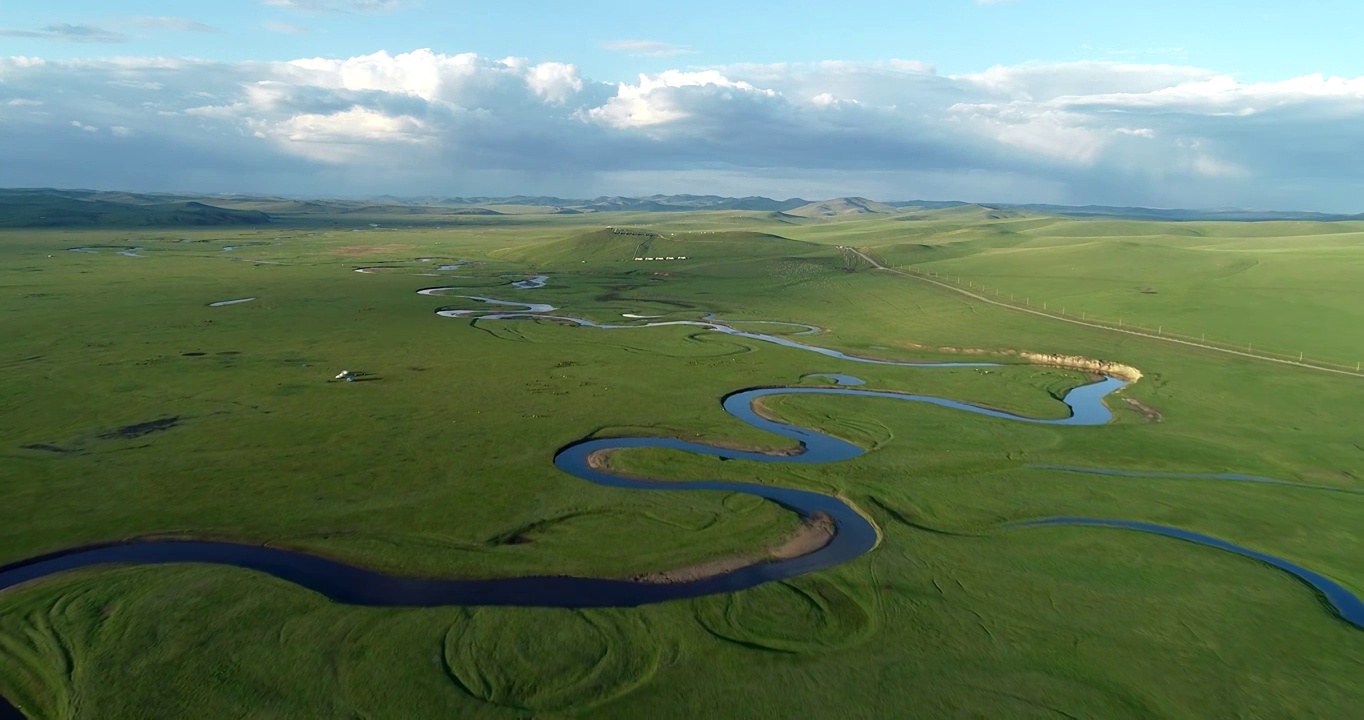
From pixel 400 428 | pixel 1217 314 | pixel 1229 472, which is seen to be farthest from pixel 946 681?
pixel 1217 314

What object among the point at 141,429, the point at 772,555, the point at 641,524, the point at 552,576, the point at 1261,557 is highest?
the point at 141,429

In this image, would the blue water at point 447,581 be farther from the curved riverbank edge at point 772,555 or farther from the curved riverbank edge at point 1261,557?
the curved riverbank edge at point 1261,557

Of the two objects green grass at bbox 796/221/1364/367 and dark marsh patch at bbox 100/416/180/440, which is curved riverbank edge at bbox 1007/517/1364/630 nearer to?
dark marsh patch at bbox 100/416/180/440

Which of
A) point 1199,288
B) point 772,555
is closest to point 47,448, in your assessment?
point 772,555

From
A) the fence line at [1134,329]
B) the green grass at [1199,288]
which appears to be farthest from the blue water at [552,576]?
the green grass at [1199,288]

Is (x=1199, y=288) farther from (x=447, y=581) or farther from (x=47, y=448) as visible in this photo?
(x=47, y=448)

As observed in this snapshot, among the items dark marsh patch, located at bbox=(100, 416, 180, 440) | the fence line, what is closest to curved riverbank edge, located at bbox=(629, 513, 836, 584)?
dark marsh patch, located at bbox=(100, 416, 180, 440)
